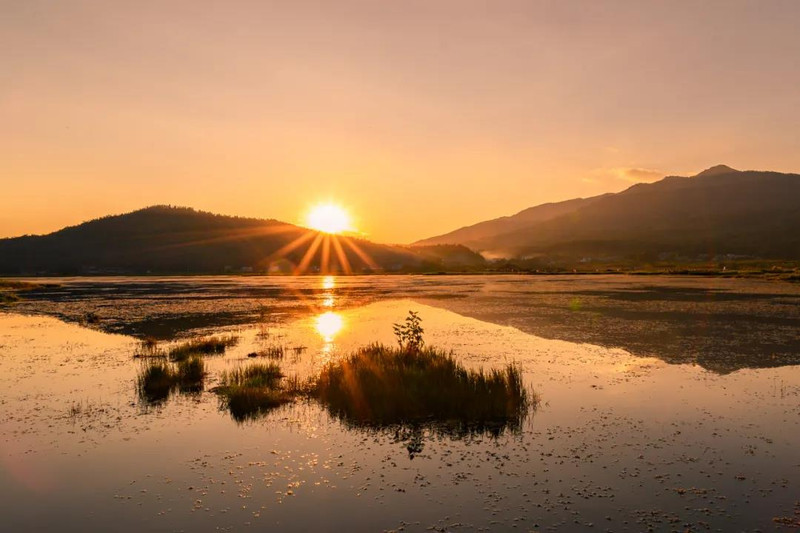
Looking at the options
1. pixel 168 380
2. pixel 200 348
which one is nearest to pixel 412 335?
pixel 168 380

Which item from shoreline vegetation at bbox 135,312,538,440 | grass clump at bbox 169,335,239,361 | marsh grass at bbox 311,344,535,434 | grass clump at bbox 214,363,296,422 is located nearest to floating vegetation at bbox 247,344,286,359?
grass clump at bbox 169,335,239,361

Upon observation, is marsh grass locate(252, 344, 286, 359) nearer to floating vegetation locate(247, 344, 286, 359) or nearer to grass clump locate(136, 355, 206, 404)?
floating vegetation locate(247, 344, 286, 359)

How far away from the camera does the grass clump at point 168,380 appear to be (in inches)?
875

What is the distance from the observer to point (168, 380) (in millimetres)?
23688

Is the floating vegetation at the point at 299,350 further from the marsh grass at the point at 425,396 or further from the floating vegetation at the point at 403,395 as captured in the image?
the marsh grass at the point at 425,396

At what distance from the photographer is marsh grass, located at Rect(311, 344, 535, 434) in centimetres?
1796

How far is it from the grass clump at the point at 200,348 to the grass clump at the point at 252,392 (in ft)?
23.1

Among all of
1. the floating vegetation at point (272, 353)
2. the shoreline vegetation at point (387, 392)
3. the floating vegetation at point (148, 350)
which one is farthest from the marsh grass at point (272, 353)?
the floating vegetation at point (148, 350)

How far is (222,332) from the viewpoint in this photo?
134 ft

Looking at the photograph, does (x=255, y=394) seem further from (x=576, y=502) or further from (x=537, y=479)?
(x=576, y=502)

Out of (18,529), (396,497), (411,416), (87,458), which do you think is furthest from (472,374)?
(18,529)

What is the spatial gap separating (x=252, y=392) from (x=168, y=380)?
579cm

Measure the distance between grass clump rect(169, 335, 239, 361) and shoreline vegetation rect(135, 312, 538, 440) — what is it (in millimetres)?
4856

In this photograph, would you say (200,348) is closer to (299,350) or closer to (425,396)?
(299,350)
